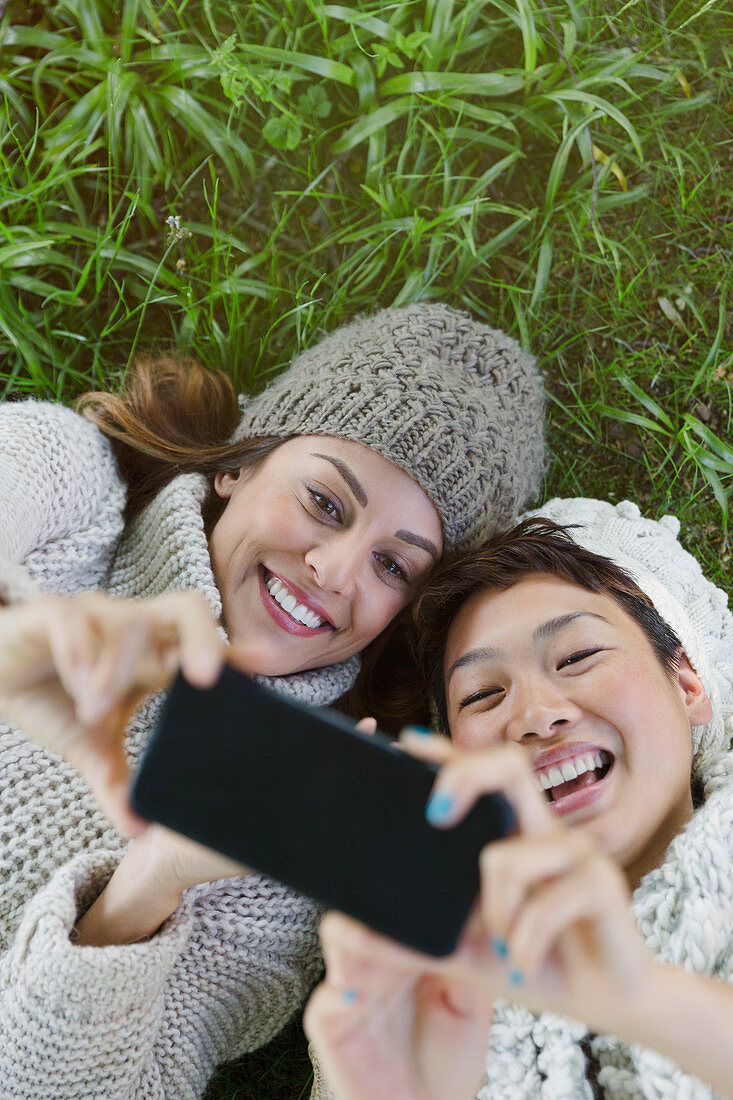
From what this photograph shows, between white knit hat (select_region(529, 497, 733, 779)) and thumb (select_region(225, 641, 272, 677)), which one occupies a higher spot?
thumb (select_region(225, 641, 272, 677))

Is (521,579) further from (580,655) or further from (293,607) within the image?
(293,607)

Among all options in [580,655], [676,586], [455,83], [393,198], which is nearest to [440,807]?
[580,655]

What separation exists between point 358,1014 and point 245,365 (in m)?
1.75

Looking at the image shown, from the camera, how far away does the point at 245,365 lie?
2.34 meters

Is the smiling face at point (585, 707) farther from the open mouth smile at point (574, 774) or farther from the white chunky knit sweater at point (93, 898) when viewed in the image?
the white chunky knit sweater at point (93, 898)

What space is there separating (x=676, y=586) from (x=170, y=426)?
1249mm

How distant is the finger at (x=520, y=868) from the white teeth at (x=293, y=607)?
1044 millimetres

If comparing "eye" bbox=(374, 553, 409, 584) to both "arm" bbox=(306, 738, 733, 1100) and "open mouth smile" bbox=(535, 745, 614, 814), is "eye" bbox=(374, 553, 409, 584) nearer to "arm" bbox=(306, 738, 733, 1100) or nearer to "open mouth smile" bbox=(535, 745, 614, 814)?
"open mouth smile" bbox=(535, 745, 614, 814)

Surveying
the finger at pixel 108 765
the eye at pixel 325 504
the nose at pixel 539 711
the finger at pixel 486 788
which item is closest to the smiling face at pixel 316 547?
the eye at pixel 325 504

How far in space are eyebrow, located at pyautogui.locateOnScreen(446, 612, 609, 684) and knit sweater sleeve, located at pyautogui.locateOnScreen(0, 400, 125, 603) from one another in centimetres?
82

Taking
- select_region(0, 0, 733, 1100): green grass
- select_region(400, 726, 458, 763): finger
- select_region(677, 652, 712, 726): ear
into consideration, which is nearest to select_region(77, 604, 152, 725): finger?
select_region(400, 726, 458, 763): finger

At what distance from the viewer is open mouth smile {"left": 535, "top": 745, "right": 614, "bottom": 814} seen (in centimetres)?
149

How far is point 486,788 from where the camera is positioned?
0.77m

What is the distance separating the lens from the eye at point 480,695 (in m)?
1.66
